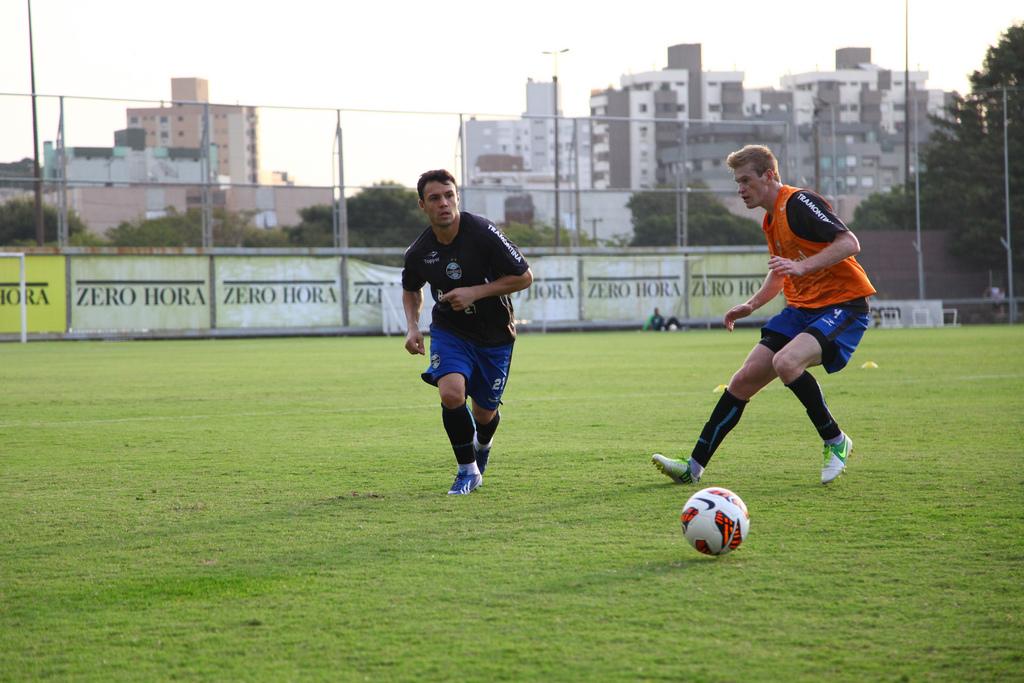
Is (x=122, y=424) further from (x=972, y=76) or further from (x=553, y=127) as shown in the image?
(x=972, y=76)

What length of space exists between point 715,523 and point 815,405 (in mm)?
2551

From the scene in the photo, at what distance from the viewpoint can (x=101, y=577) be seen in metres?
4.82

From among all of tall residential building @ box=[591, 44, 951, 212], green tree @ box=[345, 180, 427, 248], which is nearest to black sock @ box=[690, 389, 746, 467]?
green tree @ box=[345, 180, 427, 248]

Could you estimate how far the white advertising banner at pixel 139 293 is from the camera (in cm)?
3409

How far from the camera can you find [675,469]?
704 centimetres

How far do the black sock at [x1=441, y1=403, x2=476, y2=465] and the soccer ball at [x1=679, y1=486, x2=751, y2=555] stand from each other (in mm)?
2060

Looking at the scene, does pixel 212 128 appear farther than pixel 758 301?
Yes

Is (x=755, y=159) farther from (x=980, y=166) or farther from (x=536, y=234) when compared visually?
(x=980, y=166)

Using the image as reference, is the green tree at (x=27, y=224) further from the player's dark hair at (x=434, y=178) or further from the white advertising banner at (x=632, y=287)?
the player's dark hair at (x=434, y=178)

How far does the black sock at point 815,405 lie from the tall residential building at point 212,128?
29853 millimetres

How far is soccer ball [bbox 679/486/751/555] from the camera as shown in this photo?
16.4ft

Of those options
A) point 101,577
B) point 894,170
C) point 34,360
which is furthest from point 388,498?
point 894,170

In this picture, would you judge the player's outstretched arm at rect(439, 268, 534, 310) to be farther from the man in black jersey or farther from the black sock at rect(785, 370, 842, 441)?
the black sock at rect(785, 370, 842, 441)

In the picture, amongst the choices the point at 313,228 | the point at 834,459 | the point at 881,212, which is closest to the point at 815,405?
the point at 834,459
